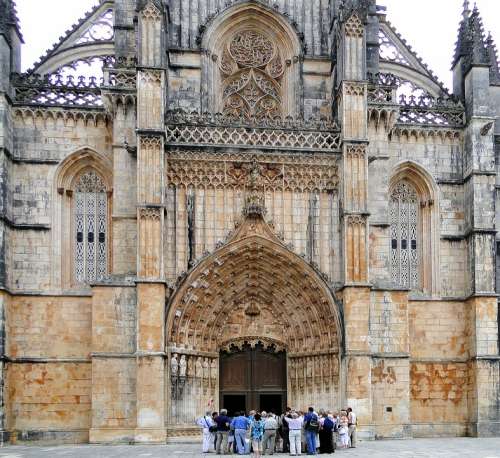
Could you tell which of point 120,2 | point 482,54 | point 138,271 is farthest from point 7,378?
point 482,54

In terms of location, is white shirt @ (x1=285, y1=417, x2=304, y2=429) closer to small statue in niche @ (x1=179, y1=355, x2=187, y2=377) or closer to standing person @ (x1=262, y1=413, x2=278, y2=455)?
standing person @ (x1=262, y1=413, x2=278, y2=455)

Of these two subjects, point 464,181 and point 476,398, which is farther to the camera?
point 464,181

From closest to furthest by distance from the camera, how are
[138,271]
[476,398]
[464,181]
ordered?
1. [138,271]
2. [476,398]
3. [464,181]

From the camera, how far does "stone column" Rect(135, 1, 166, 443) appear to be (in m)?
27.3

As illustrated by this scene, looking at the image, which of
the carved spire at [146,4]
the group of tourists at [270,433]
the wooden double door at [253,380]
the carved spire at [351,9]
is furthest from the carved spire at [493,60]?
the group of tourists at [270,433]

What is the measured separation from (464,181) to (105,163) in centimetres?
1329

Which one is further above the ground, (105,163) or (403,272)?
(105,163)

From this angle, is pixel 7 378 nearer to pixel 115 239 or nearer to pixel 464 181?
pixel 115 239

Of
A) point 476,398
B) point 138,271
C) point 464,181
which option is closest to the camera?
point 138,271

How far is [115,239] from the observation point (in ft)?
95.6

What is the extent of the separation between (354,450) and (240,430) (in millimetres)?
3436

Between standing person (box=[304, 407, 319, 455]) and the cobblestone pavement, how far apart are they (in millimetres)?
716

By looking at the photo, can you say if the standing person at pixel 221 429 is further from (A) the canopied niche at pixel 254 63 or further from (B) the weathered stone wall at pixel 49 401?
(A) the canopied niche at pixel 254 63

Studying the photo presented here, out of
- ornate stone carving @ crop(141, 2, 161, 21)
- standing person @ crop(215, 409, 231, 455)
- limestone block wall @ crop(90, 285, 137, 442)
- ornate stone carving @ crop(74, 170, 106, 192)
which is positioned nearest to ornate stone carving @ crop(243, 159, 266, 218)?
limestone block wall @ crop(90, 285, 137, 442)
